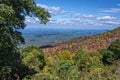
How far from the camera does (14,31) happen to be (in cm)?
2209

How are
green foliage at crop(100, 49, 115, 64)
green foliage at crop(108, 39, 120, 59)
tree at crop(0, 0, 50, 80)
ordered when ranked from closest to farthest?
1. tree at crop(0, 0, 50, 80)
2. green foliage at crop(100, 49, 115, 64)
3. green foliage at crop(108, 39, 120, 59)

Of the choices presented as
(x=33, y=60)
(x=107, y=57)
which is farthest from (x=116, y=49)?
(x=33, y=60)

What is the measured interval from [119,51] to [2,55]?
7979 centimetres

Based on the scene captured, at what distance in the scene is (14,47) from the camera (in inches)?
869

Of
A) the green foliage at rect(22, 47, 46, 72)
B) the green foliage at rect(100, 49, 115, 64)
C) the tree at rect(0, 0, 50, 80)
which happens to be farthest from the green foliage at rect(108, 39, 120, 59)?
the tree at rect(0, 0, 50, 80)

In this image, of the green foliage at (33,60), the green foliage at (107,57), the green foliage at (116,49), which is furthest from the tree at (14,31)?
the green foliage at (116,49)

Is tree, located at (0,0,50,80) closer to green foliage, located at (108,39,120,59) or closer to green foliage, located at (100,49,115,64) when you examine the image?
green foliage, located at (100,49,115,64)

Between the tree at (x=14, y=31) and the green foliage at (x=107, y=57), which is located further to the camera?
the green foliage at (x=107, y=57)

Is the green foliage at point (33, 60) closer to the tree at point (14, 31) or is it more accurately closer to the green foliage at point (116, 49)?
the tree at point (14, 31)

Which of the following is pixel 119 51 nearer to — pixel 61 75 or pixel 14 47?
pixel 14 47

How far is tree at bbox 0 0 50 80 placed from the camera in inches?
806

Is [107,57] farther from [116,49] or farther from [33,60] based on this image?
[33,60]

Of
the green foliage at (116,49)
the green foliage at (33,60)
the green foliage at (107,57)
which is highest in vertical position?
the green foliage at (33,60)

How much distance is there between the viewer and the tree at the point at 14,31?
67.2 ft
